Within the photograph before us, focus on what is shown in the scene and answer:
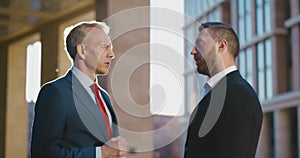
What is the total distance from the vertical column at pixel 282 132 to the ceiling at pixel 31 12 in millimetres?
18218

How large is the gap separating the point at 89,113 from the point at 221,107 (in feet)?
1.32

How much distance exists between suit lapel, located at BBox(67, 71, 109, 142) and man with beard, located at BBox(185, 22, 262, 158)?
280 mm

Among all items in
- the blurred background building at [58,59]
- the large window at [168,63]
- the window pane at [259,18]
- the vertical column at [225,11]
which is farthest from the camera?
the vertical column at [225,11]

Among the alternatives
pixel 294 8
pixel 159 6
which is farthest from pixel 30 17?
pixel 294 8

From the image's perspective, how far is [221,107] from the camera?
5.73ft

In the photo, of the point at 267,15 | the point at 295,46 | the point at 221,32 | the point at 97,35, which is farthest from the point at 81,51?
the point at 267,15

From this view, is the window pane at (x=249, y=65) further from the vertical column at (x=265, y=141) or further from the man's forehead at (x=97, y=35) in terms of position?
the man's forehead at (x=97, y=35)

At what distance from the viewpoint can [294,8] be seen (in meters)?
22.5

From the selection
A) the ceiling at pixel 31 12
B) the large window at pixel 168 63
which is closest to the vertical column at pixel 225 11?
the ceiling at pixel 31 12

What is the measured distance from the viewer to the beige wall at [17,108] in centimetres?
560

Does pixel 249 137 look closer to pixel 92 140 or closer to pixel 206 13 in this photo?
pixel 92 140

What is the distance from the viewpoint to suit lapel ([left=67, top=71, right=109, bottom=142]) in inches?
62.9

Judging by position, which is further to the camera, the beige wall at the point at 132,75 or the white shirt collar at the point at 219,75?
the beige wall at the point at 132,75

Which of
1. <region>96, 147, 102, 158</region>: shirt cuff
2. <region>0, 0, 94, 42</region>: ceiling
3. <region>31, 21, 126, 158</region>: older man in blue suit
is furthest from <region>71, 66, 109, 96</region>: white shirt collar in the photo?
<region>0, 0, 94, 42</region>: ceiling
